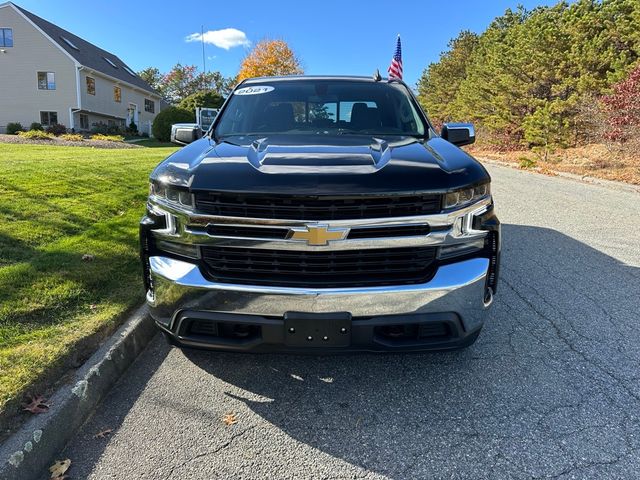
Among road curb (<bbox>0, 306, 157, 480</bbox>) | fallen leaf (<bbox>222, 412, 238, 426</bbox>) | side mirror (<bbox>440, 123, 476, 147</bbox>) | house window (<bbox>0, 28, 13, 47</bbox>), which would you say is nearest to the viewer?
road curb (<bbox>0, 306, 157, 480</bbox>)

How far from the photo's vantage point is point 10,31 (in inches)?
1252

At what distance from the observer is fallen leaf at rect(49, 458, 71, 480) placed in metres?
2.06

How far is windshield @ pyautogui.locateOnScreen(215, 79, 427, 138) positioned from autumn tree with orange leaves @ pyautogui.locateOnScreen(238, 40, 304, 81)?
4260cm

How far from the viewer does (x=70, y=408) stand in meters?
2.35

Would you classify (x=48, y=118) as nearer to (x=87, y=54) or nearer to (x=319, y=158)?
(x=87, y=54)

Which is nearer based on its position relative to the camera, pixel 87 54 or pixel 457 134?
pixel 457 134

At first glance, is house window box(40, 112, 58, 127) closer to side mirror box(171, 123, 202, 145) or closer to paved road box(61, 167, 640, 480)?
side mirror box(171, 123, 202, 145)

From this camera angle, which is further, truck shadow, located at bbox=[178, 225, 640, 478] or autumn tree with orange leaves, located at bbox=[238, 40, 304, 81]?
autumn tree with orange leaves, located at bbox=[238, 40, 304, 81]

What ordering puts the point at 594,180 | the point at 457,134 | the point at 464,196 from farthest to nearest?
the point at 594,180
the point at 457,134
the point at 464,196

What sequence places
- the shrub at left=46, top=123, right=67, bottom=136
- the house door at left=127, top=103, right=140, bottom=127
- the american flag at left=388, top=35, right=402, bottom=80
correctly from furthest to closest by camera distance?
the house door at left=127, top=103, right=140, bottom=127 < the shrub at left=46, top=123, right=67, bottom=136 < the american flag at left=388, top=35, right=402, bottom=80

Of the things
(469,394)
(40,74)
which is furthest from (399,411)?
(40,74)

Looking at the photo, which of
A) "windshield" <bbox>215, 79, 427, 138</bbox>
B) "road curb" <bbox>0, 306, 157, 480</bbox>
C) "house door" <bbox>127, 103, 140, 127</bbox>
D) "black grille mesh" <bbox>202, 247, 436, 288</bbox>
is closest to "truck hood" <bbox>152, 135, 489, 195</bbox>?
"black grille mesh" <bbox>202, 247, 436, 288</bbox>

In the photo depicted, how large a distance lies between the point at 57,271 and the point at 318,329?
9.02 feet

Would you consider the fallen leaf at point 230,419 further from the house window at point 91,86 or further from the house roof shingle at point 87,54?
the house window at point 91,86
